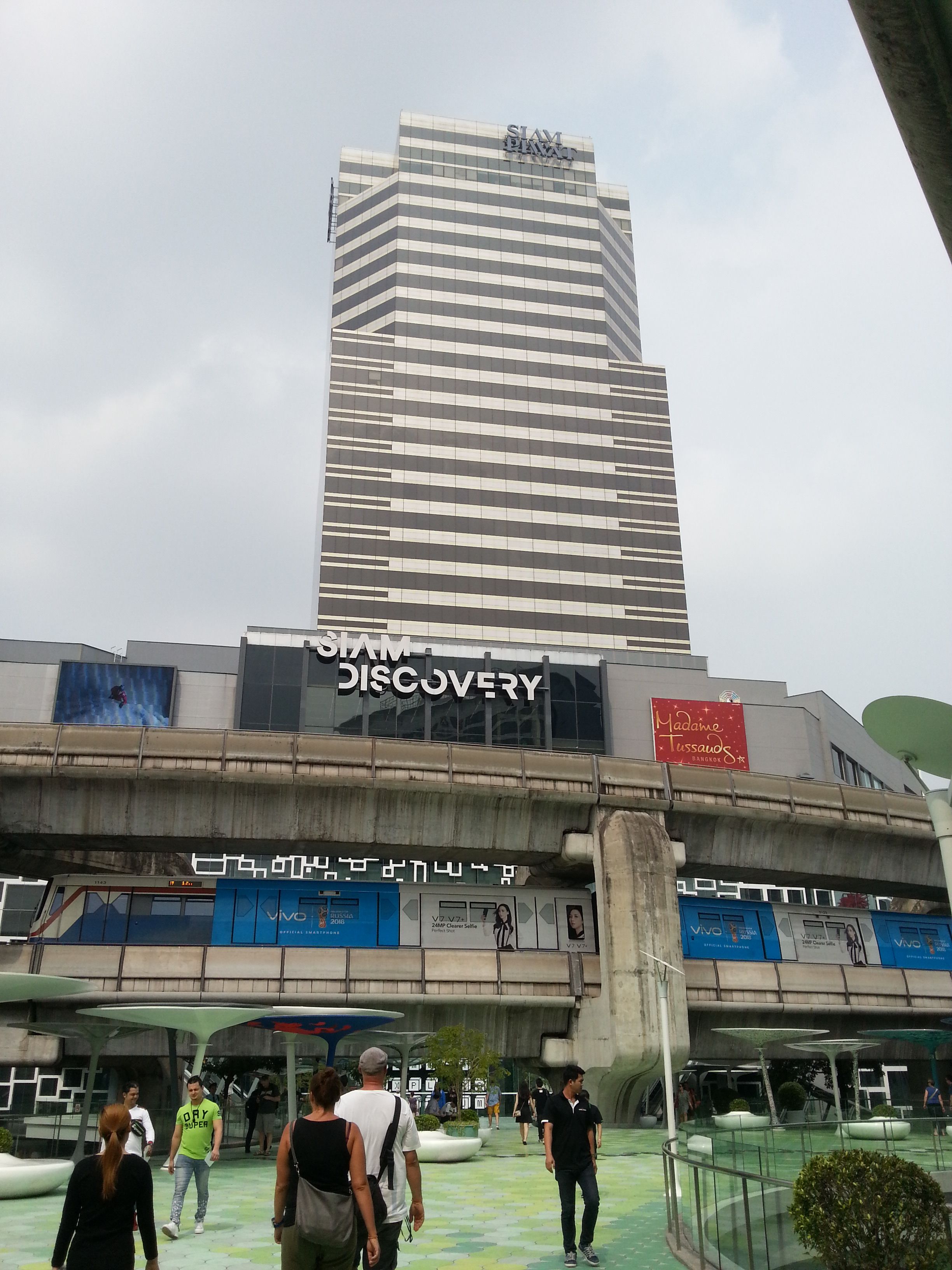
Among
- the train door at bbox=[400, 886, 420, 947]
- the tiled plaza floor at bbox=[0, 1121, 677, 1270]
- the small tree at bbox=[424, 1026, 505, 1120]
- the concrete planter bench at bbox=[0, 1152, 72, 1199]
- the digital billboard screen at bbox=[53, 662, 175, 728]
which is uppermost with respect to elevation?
the digital billboard screen at bbox=[53, 662, 175, 728]

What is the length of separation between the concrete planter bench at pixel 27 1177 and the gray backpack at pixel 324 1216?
47.1ft

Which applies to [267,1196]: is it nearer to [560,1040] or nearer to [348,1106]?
[348,1106]

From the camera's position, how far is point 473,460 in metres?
89.8

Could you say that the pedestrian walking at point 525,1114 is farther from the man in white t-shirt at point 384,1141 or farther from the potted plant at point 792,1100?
the man in white t-shirt at point 384,1141

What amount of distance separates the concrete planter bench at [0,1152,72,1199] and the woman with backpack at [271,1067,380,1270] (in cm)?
1422

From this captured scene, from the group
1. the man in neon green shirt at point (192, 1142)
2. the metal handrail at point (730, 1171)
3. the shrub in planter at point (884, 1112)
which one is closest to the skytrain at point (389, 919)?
the shrub in planter at point (884, 1112)

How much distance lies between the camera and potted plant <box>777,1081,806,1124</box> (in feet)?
121

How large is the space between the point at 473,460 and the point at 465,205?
106ft

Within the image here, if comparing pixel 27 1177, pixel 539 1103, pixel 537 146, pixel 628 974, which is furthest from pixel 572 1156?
pixel 537 146

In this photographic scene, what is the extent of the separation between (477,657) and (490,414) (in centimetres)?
4202

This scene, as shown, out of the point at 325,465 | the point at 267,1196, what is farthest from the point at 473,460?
the point at 267,1196

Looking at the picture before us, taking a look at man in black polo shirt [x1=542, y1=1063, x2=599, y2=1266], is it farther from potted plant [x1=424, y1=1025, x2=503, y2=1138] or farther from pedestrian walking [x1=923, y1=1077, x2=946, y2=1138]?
potted plant [x1=424, y1=1025, x2=503, y2=1138]

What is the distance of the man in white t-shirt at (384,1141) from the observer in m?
6.71

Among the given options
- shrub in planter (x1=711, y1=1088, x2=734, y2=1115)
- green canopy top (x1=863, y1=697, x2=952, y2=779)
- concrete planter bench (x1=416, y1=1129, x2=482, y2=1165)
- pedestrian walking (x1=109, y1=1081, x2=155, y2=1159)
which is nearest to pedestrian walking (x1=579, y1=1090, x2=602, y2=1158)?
green canopy top (x1=863, y1=697, x2=952, y2=779)
